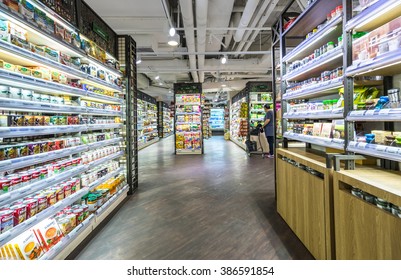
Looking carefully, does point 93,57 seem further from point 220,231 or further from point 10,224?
point 220,231

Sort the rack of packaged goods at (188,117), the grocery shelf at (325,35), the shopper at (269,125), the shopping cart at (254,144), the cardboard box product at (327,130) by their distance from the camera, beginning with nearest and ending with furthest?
1. the grocery shelf at (325,35)
2. the cardboard box product at (327,130)
3. the shopper at (269,125)
4. the shopping cart at (254,144)
5. the rack of packaged goods at (188,117)

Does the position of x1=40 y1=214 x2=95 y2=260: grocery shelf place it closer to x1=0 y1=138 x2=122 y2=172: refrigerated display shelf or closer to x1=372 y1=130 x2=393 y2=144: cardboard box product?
x1=0 y1=138 x2=122 y2=172: refrigerated display shelf

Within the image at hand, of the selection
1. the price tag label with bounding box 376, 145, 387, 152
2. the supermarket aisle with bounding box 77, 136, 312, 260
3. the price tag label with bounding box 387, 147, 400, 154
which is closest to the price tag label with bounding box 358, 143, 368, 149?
the price tag label with bounding box 376, 145, 387, 152

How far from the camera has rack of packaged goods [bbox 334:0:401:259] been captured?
1.40 metres

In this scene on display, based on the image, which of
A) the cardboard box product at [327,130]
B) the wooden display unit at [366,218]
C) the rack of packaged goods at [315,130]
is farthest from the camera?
the cardboard box product at [327,130]

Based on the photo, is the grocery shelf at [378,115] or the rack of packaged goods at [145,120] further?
the rack of packaged goods at [145,120]

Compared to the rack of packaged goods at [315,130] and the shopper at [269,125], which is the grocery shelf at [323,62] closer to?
the rack of packaged goods at [315,130]

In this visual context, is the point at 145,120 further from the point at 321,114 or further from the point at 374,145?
the point at 374,145

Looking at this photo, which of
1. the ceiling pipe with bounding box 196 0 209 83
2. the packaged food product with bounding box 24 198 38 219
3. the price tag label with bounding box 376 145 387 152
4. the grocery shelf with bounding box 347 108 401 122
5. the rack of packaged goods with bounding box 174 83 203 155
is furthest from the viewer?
the rack of packaged goods with bounding box 174 83 203 155

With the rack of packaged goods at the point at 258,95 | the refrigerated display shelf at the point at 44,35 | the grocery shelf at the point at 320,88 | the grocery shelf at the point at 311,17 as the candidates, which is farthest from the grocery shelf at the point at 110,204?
the rack of packaged goods at the point at 258,95

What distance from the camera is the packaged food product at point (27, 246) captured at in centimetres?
189

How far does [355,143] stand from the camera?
6.25 feet
